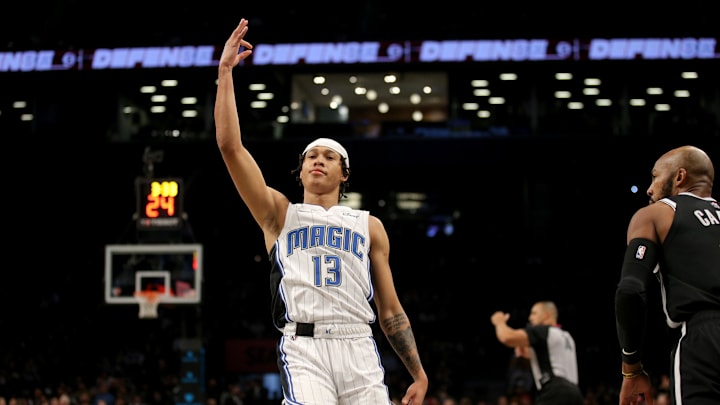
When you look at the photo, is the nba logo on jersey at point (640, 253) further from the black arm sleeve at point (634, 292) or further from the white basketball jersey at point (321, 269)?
the white basketball jersey at point (321, 269)

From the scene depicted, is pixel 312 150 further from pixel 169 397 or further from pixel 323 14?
pixel 323 14

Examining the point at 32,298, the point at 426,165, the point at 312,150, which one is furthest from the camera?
the point at 32,298

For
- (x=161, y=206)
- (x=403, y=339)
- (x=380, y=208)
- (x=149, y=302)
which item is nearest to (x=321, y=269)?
(x=403, y=339)

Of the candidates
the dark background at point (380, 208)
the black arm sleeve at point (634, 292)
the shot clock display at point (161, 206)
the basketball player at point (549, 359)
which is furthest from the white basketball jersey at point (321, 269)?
the dark background at point (380, 208)

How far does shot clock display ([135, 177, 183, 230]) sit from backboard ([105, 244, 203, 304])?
45 centimetres

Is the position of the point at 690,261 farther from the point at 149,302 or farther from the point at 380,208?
the point at 380,208

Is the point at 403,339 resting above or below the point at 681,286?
below

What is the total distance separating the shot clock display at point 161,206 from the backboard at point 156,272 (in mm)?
454

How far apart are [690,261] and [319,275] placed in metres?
1.82

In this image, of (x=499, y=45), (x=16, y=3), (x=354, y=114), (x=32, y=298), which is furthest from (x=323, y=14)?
(x=32, y=298)

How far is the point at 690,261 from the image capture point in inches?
187

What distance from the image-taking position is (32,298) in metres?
A: 31.2

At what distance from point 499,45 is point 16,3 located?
16.7 m

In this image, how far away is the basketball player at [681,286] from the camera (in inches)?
180
